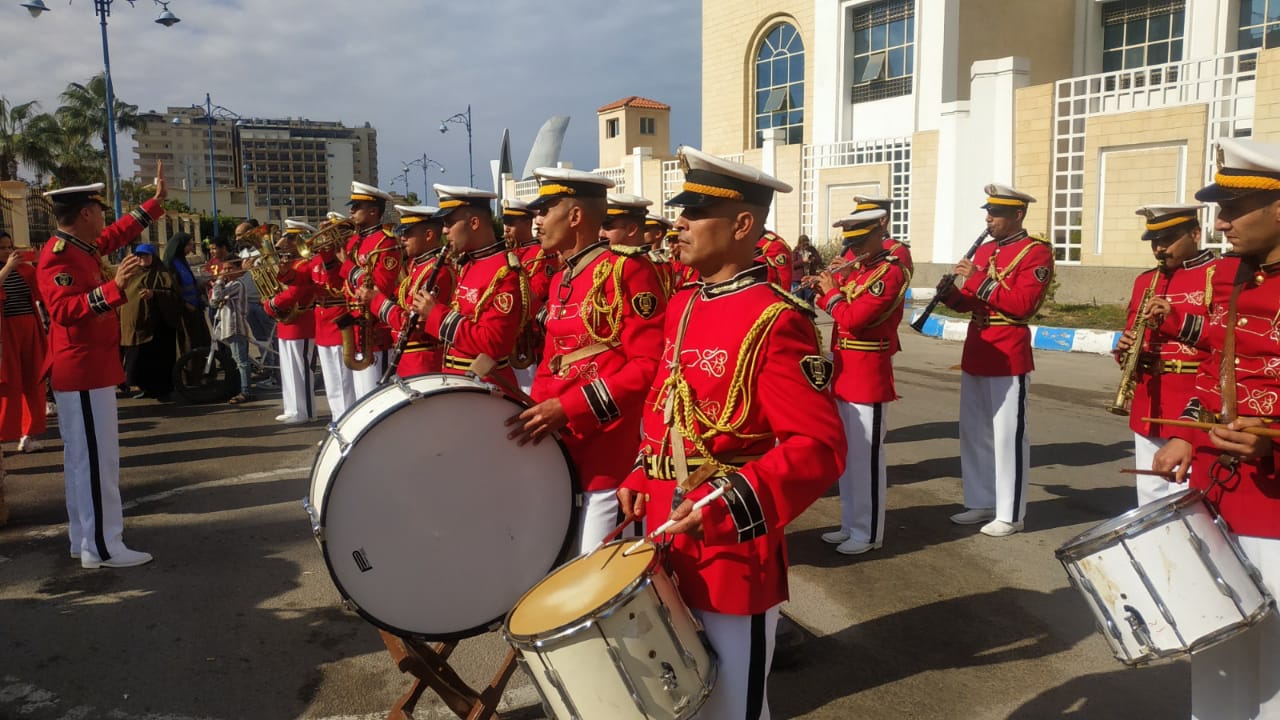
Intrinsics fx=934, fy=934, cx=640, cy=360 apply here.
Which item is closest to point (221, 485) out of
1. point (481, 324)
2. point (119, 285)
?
point (119, 285)

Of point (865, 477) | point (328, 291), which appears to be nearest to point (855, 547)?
point (865, 477)

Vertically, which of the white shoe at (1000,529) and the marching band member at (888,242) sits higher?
the marching band member at (888,242)

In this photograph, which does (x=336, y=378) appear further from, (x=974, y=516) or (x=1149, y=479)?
(x=1149, y=479)

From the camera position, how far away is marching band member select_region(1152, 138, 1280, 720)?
294cm

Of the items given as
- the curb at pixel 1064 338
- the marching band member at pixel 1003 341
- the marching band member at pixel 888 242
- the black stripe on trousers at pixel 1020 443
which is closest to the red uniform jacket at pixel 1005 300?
the marching band member at pixel 1003 341

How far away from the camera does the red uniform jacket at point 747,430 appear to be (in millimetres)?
2523

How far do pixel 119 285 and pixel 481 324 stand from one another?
2.44m

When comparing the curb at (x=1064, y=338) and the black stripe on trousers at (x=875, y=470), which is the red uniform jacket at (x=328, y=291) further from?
the curb at (x=1064, y=338)

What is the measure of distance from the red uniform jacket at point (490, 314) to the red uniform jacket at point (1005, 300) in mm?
3122

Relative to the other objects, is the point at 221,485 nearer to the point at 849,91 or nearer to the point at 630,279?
the point at 630,279

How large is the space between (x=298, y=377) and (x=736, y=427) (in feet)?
28.4

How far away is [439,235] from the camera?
22.3ft

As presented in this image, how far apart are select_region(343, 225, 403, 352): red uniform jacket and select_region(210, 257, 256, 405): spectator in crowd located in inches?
156

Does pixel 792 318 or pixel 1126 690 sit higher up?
pixel 792 318
